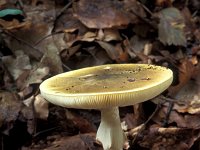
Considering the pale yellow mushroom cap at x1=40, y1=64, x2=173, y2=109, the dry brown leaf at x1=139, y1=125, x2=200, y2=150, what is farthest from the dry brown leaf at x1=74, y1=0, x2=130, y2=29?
the pale yellow mushroom cap at x1=40, y1=64, x2=173, y2=109

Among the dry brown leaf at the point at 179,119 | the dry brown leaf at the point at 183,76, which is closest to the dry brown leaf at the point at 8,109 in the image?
the dry brown leaf at the point at 179,119

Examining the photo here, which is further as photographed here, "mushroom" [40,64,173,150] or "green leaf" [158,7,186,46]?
"green leaf" [158,7,186,46]

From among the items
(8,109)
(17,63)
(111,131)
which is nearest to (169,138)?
(111,131)

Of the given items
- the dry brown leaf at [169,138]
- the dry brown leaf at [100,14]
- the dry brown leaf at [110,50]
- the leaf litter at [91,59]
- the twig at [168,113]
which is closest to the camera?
the dry brown leaf at [169,138]

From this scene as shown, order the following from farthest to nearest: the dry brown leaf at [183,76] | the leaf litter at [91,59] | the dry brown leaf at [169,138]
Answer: the dry brown leaf at [183,76]
the leaf litter at [91,59]
the dry brown leaf at [169,138]

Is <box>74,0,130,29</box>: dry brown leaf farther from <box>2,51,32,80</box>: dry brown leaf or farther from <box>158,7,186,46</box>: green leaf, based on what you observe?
<box>2,51,32,80</box>: dry brown leaf

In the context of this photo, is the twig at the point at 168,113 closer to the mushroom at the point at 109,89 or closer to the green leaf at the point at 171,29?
the mushroom at the point at 109,89
